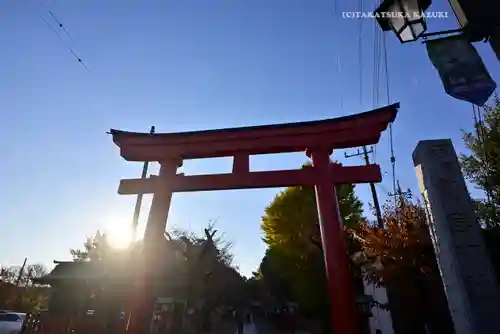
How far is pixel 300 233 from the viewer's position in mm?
19875

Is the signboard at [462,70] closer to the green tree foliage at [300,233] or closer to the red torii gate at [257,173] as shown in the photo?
the red torii gate at [257,173]

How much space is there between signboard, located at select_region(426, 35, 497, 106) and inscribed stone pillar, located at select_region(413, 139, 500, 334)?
1.77 meters

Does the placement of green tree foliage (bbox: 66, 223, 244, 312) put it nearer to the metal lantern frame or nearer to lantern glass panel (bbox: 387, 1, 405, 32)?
the metal lantern frame

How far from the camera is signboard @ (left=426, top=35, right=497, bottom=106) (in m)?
3.57

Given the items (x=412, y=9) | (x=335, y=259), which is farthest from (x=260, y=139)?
(x=412, y=9)

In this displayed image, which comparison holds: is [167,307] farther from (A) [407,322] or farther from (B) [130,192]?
(A) [407,322]

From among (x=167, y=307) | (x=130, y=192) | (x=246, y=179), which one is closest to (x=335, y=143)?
(x=246, y=179)

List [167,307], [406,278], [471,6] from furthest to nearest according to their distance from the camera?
[167,307] < [406,278] < [471,6]

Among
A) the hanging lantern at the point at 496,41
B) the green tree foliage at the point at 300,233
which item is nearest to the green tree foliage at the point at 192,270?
the green tree foliage at the point at 300,233

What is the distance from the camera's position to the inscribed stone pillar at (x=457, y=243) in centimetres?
420

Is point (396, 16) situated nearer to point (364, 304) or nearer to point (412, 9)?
point (412, 9)

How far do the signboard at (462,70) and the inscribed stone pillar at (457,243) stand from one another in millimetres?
1769

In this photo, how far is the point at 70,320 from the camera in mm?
11406

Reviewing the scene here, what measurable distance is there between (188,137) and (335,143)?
154 inches
